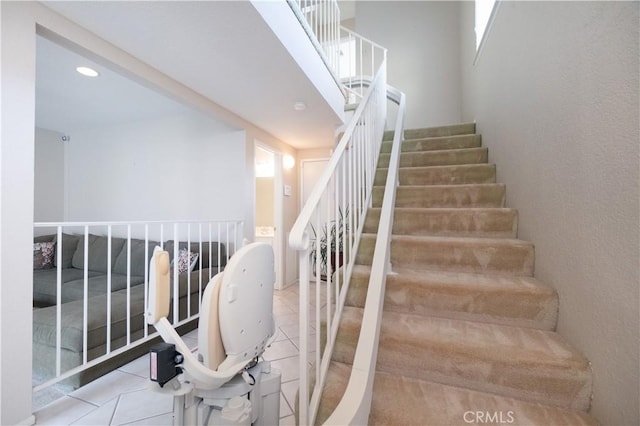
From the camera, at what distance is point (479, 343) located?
3.69ft

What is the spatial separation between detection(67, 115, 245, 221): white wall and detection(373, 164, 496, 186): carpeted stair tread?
181 centimetres

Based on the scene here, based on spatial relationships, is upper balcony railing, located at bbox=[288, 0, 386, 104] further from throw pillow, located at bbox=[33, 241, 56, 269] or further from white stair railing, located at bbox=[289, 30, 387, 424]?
throw pillow, located at bbox=[33, 241, 56, 269]

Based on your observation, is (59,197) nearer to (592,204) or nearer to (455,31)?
(592,204)

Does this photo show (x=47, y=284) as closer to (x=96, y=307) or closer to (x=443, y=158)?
(x=96, y=307)

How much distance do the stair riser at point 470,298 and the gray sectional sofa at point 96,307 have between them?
173cm

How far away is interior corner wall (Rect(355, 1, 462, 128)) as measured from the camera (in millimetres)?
4023

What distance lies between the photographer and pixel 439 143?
9.11ft

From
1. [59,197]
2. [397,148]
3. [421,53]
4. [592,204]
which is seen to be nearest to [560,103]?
[592,204]


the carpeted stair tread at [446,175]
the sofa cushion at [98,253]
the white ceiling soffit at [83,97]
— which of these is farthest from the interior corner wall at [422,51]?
the sofa cushion at [98,253]

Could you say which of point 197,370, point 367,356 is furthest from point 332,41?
point 197,370

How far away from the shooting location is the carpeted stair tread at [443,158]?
2.42 meters

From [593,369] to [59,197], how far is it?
5.96 m

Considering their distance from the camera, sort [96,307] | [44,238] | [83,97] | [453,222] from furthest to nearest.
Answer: [44,238], [83,97], [96,307], [453,222]

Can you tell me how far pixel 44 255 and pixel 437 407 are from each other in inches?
184
